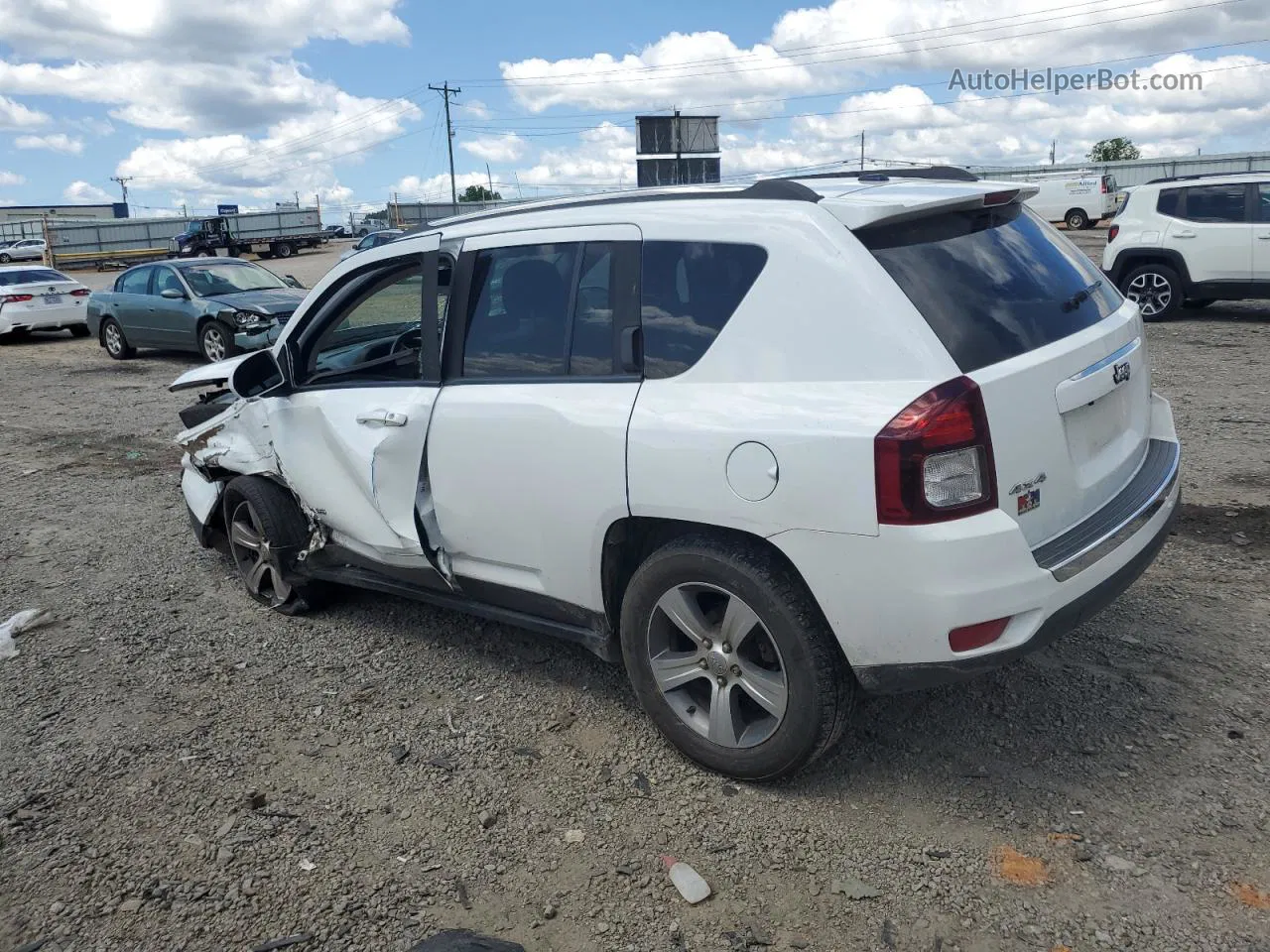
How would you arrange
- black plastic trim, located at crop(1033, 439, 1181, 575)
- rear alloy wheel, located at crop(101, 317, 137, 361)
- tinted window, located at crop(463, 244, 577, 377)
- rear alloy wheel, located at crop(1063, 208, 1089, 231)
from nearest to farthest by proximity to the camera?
black plastic trim, located at crop(1033, 439, 1181, 575) < tinted window, located at crop(463, 244, 577, 377) < rear alloy wheel, located at crop(101, 317, 137, 361) < rear alloy wheel, located at crop(1063, 208, 1089, 231)

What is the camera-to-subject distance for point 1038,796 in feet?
10.5

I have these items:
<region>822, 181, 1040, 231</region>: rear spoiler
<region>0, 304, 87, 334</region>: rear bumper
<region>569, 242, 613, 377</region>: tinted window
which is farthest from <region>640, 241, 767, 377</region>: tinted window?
<region>0, 304, 87, 334</region>: rear bumper

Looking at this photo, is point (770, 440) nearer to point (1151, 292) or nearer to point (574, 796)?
point (574, 796)

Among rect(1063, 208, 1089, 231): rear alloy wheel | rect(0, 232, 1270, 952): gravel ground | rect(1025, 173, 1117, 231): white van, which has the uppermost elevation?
rect(1025, 173, 1117, 231): white van

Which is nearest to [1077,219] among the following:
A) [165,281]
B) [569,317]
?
[165,281]

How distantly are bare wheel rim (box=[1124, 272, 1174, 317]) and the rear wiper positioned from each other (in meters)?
10.8

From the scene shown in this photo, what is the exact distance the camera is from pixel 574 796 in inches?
133

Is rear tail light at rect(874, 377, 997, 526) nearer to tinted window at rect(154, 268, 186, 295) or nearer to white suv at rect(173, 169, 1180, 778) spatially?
white suv at rect(173, 169, 1180, 778)

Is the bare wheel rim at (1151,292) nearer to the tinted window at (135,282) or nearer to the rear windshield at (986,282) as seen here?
the rear windshield at (986,282)

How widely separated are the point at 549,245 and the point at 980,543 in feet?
6.10

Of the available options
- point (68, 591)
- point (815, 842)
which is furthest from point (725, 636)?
point (68, 591)

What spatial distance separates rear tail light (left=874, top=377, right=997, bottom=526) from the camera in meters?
2.74

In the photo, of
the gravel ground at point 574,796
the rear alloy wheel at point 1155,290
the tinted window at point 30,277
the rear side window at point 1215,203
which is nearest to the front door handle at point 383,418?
the gravel ground at point 574,796

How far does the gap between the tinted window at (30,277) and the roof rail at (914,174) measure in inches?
781
